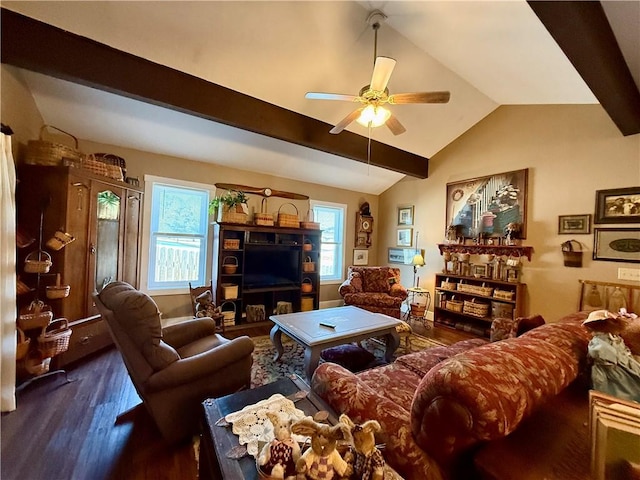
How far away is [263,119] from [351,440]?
326cm

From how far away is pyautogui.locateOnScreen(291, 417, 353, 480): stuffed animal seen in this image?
31.5 inches

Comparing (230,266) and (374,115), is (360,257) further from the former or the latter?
(374,115)

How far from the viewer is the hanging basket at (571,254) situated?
11.3 ft

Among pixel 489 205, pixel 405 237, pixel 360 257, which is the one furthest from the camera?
pixel 360 257

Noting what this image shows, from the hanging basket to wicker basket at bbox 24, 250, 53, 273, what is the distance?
18.5 feet

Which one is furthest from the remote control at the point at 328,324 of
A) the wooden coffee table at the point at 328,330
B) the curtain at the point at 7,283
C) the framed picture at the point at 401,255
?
the framed picture at the point at 401,255

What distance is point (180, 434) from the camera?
5.66 ft

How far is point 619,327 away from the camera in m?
1.37

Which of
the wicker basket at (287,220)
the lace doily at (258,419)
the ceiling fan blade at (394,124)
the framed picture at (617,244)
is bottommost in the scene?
the lace doily at (258,419)

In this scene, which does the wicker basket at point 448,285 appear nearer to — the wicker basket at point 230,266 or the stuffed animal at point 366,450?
the wicker basket at point 230,266

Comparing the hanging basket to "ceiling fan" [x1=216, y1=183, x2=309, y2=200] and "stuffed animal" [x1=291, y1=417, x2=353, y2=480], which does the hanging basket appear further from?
"stuffed animal" [x1=291, y1=417, x2=353, y2=480]

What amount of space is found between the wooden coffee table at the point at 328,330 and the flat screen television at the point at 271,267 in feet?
5.31

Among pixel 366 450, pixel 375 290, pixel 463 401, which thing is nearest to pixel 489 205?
pixel 375 290

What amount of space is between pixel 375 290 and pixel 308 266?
4.04 ft
